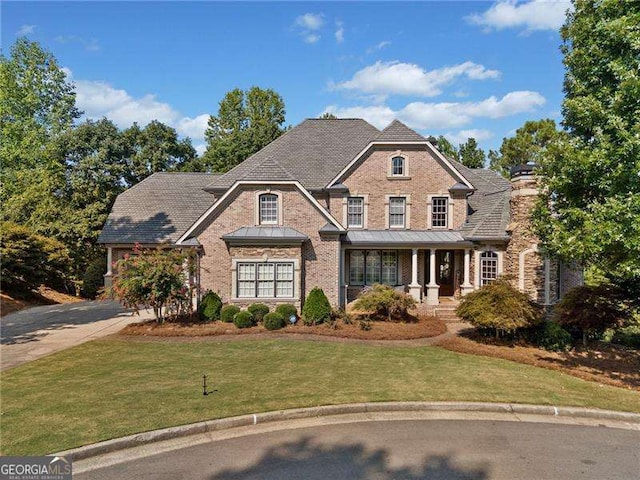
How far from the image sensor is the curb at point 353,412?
7.09 metres

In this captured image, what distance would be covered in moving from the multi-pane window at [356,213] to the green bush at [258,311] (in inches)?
301

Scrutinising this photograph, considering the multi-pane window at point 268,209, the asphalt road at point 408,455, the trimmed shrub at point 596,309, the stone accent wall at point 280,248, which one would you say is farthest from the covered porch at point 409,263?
the asphalt road at point 408,455

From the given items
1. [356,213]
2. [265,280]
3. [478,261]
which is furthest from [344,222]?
[478,261]

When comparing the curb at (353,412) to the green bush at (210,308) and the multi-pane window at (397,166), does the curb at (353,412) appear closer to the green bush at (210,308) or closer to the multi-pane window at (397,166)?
the green bush at (210,308)

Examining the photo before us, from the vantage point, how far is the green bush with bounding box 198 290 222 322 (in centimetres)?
1734

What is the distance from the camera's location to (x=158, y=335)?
50.1 feet

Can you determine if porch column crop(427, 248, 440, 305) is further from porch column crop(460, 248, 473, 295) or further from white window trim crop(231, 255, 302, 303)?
white window trim crop(231, 255, 302, 303)

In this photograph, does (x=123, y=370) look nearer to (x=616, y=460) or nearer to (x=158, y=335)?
(x=158, y=335)

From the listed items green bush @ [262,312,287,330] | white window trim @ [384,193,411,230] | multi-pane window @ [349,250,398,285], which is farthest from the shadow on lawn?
white window trim @ [384,193,411,230]

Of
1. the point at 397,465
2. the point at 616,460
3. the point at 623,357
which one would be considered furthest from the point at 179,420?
the point at 623,357

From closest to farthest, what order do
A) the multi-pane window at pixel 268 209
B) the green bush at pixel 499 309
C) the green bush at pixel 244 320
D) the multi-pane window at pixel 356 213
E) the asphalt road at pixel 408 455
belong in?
the asphalt road at pixel 408 455
the green bush at pixel 499 309
the green bush at pixel 244 320
the multi-pane window at pixel 268 209
the multi-pane window at pixel 356 213

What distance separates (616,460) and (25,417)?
1113 centimetres

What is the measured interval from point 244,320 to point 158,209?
48.6 feet

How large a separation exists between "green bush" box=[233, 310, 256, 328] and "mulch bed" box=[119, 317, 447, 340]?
22 centimetres
